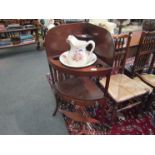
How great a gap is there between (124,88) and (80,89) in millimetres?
435

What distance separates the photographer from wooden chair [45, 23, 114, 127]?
1121 mm

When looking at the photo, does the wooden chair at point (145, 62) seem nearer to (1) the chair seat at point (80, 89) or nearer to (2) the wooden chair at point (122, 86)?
(2) the wooden chair at point (122, 86)

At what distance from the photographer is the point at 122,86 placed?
1488 millimetres

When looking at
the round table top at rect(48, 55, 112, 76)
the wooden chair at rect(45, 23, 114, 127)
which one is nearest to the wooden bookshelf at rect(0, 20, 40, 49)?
the wooden chair at rect(45, 23, 114, 127)

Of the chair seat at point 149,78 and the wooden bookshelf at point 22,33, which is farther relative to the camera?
the wooden bookshelf at point 22,33

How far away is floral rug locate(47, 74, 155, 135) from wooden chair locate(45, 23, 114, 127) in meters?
0.07

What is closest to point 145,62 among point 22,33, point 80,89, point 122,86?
point 122,86

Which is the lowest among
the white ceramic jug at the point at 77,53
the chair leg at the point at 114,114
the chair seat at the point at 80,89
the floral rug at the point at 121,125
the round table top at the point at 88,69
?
the floral rug at the point at 121,125

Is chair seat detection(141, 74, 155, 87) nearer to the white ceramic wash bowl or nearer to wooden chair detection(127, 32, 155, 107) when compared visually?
wooden chair detection(127, 32, 155, 107)

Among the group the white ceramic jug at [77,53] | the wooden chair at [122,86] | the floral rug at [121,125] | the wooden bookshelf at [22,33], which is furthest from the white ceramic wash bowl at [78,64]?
the wooden bookshelf at [22,33]

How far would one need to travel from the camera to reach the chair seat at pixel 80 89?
131 centimetres

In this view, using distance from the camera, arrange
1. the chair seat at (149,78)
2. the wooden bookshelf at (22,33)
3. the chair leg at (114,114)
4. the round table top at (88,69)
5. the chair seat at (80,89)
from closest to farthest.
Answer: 1. the round table top at (88,69)
2. the chair seat at (80,89)
3. the chair leg at (114,114)
4. the chair seat at (149,78)
5. the wooden bookshelf at (22,33)

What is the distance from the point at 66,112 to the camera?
1.64 m

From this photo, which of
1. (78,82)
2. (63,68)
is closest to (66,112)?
(78,82)
